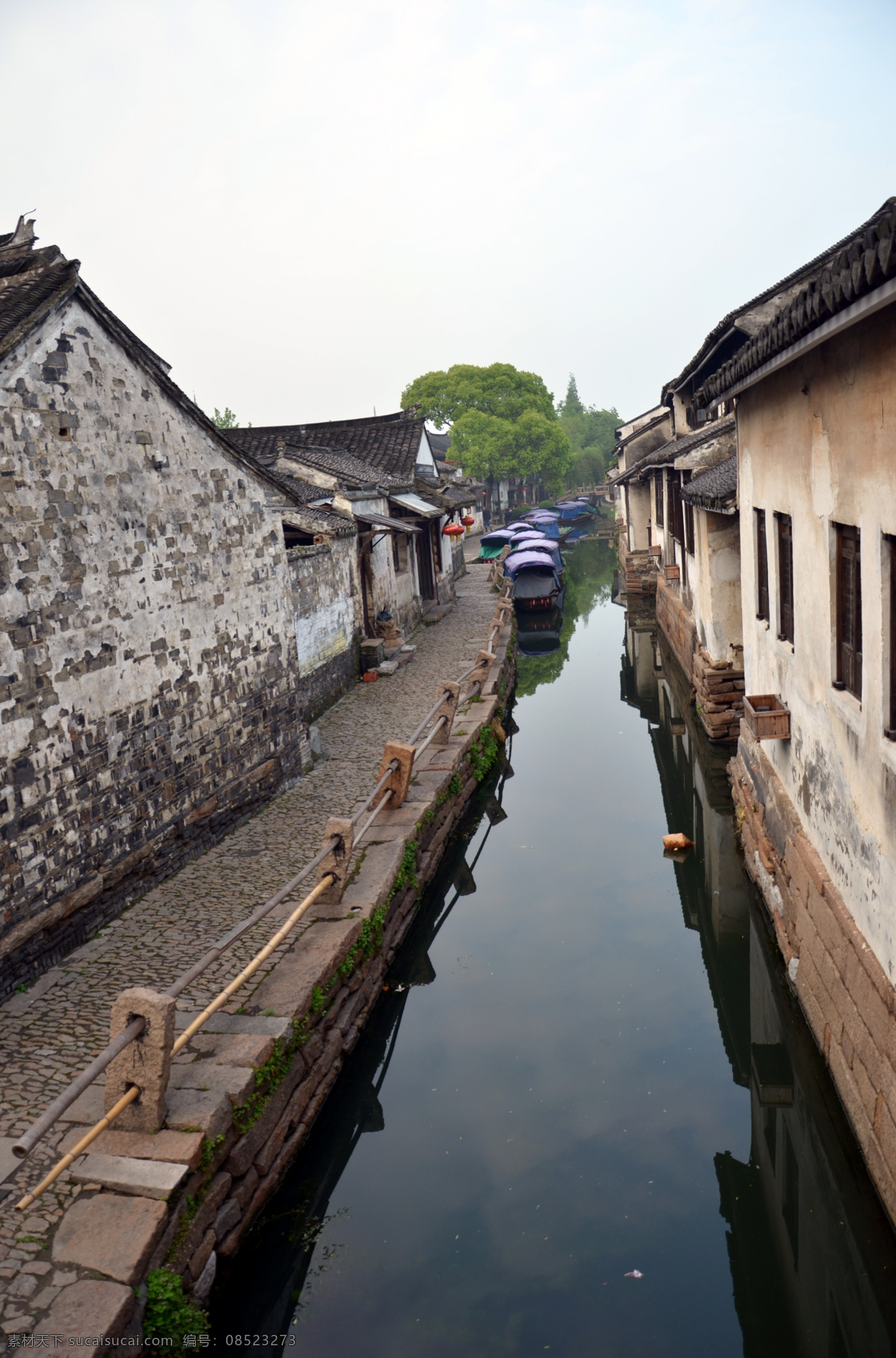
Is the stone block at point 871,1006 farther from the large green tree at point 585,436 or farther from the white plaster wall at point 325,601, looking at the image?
the large green tree at point 585,436

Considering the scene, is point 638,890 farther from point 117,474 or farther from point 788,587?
point 117,474

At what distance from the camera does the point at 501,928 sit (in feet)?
32.2

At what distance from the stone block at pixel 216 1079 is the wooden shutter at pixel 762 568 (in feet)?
19.8

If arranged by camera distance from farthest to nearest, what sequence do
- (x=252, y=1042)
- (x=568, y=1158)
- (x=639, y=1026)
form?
1. (x=639, y=1026)
2. (x=568, y=1158)
3. (x=252, y=1042)

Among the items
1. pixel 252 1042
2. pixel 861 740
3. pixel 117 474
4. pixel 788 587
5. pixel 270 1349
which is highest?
pixel 117 474

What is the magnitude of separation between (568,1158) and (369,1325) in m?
1.72

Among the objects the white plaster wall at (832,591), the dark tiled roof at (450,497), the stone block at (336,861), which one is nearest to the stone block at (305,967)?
the stone block at (336,861)

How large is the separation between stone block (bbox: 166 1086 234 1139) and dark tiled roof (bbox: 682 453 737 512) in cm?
834

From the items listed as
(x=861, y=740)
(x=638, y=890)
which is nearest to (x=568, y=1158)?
(x=861, y=740)

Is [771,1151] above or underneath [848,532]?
underneath

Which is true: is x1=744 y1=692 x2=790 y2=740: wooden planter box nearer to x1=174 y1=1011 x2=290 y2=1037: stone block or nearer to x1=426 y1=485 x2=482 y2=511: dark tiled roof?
x1=174 y1=1011 x2=290 y2=1037: stone block

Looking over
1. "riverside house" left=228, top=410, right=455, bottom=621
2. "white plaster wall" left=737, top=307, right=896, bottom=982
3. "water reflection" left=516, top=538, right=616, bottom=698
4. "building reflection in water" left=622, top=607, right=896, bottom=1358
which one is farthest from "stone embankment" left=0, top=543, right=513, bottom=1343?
"water reflection" left=516, top=538, right=616, bottom=698

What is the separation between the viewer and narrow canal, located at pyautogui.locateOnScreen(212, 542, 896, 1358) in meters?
5.12

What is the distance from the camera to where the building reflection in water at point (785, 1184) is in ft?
16.4
